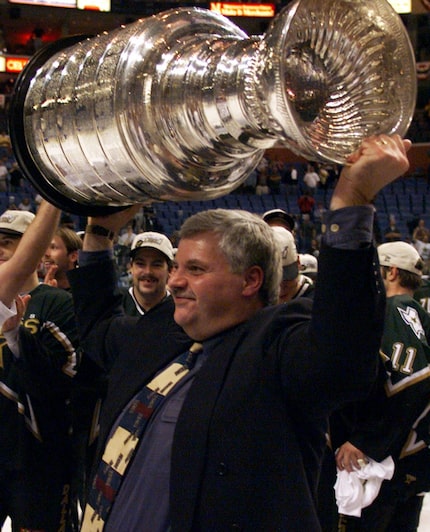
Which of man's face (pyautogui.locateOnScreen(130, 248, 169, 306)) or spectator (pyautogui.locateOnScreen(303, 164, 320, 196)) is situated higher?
spectator (pyautogui.locateOnScreen(303, 164, 320, 196))

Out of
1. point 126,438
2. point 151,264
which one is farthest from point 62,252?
point 126,438

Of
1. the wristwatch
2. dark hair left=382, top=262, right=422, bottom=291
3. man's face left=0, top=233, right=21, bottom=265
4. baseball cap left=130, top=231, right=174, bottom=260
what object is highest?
the wristwatch

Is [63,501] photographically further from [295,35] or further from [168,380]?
[295,35]

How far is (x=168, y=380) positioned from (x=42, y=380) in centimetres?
111

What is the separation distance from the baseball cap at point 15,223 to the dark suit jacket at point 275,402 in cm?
131

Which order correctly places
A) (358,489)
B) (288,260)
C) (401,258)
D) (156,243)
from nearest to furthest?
(288,260)
(358,489)
(156,243)
(401,258)

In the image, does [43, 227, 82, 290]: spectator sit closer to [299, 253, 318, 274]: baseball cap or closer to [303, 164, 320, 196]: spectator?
[299, 253, 318, 274]: baseball cap

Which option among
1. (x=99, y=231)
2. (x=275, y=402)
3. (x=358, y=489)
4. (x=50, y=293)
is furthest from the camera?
(x=358, y=489)

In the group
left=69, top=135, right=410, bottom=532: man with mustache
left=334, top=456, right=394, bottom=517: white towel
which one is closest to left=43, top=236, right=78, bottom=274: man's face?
left=334, top=456, right=394, bottom=517: white towel

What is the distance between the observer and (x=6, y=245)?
280 cm

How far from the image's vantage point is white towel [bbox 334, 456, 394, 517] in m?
3.21

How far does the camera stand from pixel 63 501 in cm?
289

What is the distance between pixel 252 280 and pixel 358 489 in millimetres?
1767

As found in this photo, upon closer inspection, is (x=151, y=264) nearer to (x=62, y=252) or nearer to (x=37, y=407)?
(x=62, y=252)
